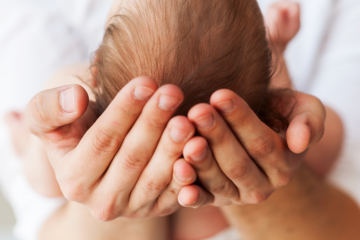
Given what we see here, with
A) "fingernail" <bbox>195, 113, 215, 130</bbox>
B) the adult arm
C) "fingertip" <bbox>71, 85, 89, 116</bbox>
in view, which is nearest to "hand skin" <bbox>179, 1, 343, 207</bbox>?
"fingernail" <bbox>195, 113, 215, 130</bbox>

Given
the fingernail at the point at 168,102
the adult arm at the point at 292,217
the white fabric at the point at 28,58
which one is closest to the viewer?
the fingernail at the point at 168,102

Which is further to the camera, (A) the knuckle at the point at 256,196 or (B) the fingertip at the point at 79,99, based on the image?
(A) the knuckle at the point at 256,196

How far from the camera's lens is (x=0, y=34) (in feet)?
4.97

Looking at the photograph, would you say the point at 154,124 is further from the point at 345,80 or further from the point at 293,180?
the point at 345,80

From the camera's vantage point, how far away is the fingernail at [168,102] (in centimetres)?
49

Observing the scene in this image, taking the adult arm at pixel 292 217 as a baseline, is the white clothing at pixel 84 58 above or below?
above

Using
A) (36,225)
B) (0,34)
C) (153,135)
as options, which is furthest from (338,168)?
(0,34)

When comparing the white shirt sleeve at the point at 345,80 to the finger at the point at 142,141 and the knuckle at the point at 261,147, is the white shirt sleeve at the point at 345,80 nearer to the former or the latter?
the knuckle at the point at 261,147

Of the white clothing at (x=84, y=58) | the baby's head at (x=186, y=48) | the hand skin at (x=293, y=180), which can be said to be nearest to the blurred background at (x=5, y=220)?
the white clothing at (x=84, y=58)

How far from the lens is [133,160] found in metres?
0.60

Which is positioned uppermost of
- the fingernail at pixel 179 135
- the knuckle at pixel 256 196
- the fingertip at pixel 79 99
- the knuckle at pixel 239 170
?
the fingertip at pixel 79 99

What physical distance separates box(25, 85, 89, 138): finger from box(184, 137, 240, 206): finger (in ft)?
0.71

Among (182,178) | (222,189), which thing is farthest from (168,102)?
(222,189)

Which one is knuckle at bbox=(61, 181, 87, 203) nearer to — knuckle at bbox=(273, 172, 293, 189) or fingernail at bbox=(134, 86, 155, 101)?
fingernail at bbox=(134, 86, 155, 101)
